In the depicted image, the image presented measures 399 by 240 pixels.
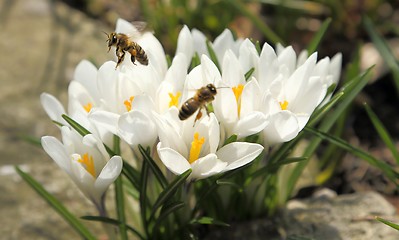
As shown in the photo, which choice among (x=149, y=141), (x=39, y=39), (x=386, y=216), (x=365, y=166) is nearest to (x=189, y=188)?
(x=149, y=141)

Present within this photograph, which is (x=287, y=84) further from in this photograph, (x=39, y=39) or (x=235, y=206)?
(x=39, y=39)

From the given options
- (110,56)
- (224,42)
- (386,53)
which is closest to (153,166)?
(224,42)

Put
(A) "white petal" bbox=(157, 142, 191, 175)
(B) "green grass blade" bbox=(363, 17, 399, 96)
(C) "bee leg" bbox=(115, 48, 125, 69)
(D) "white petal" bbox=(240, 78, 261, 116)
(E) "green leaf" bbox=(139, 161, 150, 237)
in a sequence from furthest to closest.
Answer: (B) "green grass blade" bbox=(363, 17, 399, 96) → (C) "bee leg" bbox=(115, 48, 125, 69) → (E) "green leaf" bbox=(139, 161, 150, 237) → (D) "white petal" bbox=(240, 78, 261, 116) → (A) "white petal" bbox=(157, 142, 191, 175)

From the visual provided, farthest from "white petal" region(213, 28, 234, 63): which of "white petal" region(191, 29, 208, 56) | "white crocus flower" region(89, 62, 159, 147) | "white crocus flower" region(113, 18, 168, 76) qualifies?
"white crocus flower" region(89, 62, 159, 147)

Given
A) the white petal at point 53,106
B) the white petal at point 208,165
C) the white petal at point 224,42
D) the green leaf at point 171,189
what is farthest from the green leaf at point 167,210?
the white petal at point 224,42

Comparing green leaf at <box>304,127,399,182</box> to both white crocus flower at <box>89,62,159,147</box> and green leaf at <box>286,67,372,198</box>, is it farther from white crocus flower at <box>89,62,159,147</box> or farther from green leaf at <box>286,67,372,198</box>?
white crocus flower at <box>89,62,159,147</box>

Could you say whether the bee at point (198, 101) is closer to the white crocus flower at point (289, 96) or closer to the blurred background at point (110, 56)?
the white crocus flower at point (289, 96)

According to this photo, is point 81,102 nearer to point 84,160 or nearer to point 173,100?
point 84,160
